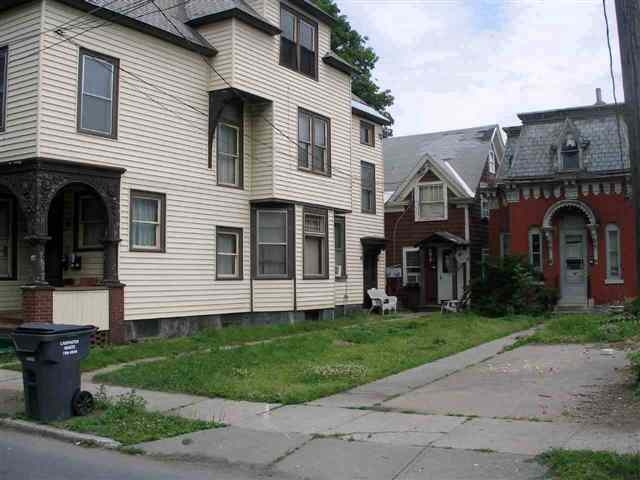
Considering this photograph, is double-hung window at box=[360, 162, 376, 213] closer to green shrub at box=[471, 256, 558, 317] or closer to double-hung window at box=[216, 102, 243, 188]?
green shrub at box=[471, 256, 558, 317]

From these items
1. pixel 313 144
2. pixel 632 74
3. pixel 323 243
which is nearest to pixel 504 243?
pixel 323 243

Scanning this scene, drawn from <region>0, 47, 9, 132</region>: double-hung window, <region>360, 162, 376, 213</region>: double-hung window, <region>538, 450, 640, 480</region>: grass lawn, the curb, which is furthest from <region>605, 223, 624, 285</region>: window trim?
the curb

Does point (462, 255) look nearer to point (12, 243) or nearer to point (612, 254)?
point (612, 254)

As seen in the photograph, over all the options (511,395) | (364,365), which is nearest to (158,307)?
(364,365)

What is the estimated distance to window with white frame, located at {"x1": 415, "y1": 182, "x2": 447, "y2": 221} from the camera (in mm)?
29203

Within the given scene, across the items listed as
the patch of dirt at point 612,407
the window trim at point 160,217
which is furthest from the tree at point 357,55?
the patch of dirt at point 612,407

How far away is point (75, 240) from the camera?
54.7 ft

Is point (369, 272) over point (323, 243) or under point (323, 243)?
under

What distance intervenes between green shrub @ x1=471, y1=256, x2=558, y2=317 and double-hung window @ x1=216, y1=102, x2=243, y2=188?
979 cm

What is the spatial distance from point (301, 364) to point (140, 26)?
29.7 ft

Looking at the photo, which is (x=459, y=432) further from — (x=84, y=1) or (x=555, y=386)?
(x=84, y=1)

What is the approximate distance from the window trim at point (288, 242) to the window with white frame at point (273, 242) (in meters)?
0.03

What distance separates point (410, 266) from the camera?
3006cm

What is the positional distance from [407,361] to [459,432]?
549 cm
